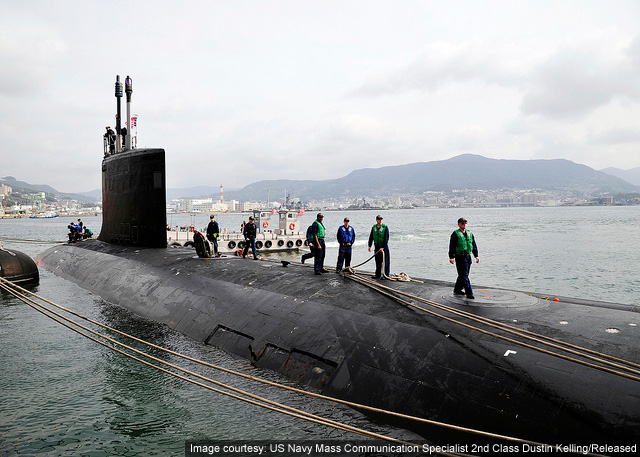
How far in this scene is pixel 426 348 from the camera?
5.80 m

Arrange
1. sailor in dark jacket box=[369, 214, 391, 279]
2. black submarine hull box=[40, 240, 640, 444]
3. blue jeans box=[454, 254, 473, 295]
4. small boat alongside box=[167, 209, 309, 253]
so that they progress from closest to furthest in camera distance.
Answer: black submarine hull box=[40, 240, 640, 444]
blue jeans box=[454, 254, 473, 295]
sailor in dark jacket box=[369, 214, 391, 279]
small boat alongside box=[167, 209, 309, 253]

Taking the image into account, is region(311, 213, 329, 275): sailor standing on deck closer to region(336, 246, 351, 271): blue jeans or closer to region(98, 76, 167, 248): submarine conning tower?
region(336, 246, 351, 271): blue jeans

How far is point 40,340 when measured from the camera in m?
10.3

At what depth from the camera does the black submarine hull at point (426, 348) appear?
4.33m

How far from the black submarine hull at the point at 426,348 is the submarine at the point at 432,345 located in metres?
0.02

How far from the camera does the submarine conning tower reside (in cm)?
1443

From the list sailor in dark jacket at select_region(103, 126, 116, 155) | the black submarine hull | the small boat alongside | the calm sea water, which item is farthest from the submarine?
the small boat alongside

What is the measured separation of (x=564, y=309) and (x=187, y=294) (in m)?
7.91

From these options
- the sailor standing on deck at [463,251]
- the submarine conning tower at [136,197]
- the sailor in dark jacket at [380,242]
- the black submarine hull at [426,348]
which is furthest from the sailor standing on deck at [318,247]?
the submarine conning tower at [136,197]

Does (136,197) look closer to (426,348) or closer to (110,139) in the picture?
(110,139)

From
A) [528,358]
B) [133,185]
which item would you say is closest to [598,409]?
[528,358]

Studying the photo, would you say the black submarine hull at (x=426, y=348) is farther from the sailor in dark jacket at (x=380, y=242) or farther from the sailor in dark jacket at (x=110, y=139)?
the sailor in dark jacket at (x=110, y=139)

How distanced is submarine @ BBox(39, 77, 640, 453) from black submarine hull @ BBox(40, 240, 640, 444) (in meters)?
0.02

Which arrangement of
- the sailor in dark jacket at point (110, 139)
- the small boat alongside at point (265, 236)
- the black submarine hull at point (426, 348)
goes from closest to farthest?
the black submarine hull at point (426, 348)
the sailor in dark jacket at point (110, 139)
the small boat alongside at point (265, 236)
